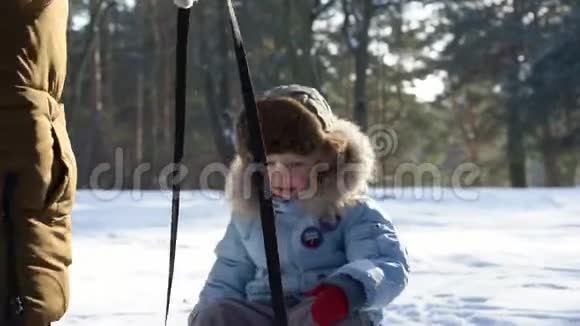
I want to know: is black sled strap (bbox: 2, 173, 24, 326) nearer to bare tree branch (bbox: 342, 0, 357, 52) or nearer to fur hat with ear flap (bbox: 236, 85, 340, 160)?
fur hat with ear flap (bbox: 236, 85, 340, 160)

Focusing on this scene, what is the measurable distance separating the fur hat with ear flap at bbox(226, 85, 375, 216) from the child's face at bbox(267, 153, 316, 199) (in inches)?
0.6

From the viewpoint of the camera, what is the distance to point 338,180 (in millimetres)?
1856

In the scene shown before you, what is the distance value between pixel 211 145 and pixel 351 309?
757 inches

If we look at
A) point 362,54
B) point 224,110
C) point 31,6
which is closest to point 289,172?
point 31,6

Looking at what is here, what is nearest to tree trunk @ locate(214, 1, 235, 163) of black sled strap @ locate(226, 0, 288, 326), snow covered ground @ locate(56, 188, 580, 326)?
snow covered ground @ locate(56, 188, 580, 326)

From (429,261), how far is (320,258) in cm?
244

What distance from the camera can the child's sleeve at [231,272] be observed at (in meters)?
1.93

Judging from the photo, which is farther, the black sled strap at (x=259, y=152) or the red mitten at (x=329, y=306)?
the red mitten at (x=329, y=306)

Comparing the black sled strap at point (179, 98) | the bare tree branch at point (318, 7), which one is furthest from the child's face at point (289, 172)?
the bare tree branch at point (318, 7)

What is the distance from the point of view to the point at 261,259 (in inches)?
75.4

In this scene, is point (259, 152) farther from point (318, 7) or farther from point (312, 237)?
point (318, 7)

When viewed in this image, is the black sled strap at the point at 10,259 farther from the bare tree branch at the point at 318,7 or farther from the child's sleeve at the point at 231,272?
the bare tree branch at the point at 318,7

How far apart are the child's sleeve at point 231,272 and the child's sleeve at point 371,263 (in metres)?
0.25

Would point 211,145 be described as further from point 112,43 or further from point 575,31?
point 575,31
